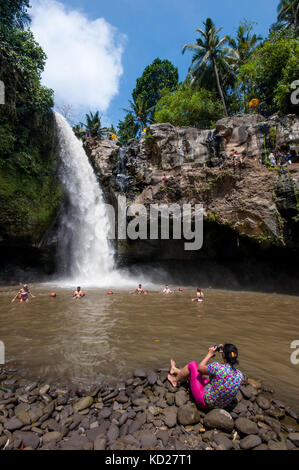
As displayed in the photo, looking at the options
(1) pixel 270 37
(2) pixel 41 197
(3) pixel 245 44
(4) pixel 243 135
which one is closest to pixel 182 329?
(4) pixel 243 135

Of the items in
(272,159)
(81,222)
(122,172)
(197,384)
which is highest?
(122,172)

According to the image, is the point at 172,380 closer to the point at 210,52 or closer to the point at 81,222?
the point at 81,222

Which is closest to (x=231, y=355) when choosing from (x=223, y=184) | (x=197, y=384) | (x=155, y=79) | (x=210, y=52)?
(x=197, y=384)

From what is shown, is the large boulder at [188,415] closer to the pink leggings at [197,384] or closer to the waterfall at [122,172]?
the pink leggings at [197,384]

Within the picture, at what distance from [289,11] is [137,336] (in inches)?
1350

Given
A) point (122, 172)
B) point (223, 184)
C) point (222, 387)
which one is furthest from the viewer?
point (122, 172)

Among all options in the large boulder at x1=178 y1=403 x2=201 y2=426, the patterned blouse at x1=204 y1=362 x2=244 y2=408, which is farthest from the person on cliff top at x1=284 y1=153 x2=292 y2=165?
the large boulder at x1=178 y1=403 x2=201 y2=426

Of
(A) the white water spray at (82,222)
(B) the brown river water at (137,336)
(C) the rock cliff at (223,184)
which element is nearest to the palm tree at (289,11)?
(C) the rock cliff at (223,184)

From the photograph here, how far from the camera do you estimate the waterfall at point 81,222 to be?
17.2m

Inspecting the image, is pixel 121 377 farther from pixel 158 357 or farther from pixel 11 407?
pixel 11 407

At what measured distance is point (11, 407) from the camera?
286 centimetres

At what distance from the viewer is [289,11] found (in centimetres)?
2333

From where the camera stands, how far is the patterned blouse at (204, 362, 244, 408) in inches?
111

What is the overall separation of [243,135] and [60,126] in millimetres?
13830
